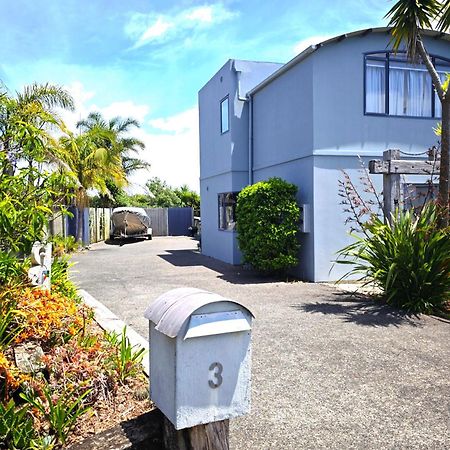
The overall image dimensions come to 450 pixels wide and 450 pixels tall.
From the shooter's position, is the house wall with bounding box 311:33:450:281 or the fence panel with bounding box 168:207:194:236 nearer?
the house wall with bounding box 311:33:450:281

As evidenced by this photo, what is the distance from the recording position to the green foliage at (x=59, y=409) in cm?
A: 304

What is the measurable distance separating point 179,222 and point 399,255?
83.6 feet

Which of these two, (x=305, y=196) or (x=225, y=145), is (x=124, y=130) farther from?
(x=305, y=196)

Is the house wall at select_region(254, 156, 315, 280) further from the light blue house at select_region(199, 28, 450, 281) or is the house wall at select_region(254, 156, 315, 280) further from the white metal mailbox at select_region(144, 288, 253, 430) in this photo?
the white metal mailbox at select_region(144, 288, 253, 430)

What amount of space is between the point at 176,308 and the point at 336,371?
8.96 feet

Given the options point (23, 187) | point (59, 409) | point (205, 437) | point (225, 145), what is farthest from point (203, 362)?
point (225, 145)

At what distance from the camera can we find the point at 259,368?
4.84 m

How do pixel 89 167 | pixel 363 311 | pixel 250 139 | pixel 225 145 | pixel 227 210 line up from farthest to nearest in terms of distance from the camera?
pixel 89 167 → pixel 227 210 → pixel 225 145 → pixel 250 139 → pixel 363 311

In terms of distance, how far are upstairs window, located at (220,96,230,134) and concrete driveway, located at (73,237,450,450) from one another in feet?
22.3

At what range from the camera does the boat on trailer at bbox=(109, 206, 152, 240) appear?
25.5m

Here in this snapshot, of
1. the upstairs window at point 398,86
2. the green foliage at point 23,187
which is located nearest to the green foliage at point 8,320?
the green foliage at point 23,187

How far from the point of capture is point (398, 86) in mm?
11156

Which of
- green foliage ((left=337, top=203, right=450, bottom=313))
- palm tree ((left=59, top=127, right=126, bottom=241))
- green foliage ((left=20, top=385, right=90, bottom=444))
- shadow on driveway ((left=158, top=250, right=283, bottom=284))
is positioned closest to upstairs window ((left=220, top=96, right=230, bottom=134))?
shadow on driveway ((left=158, top=250, right=283, bottom=284))

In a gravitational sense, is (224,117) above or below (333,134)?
above
